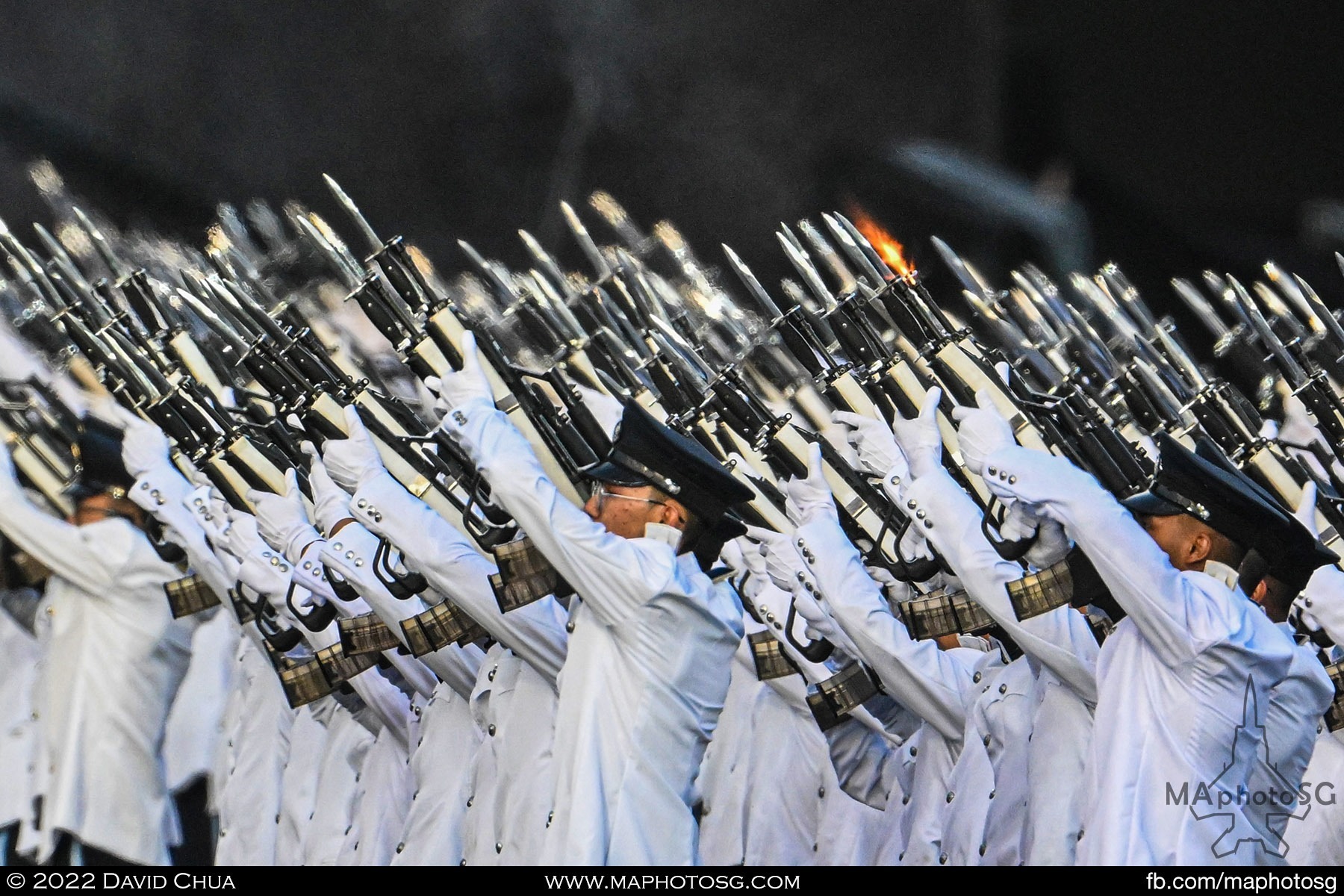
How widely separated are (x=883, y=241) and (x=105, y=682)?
468cm

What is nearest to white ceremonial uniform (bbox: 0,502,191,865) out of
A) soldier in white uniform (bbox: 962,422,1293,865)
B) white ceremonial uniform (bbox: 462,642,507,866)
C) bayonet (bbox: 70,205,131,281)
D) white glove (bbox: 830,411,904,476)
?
bayonet (bbox: 70,205,131,281)

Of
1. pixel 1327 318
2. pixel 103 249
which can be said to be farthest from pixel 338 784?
pixel 1327 318

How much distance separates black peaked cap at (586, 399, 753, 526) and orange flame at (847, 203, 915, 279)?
1.68 m

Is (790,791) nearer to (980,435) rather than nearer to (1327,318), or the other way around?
(980,435)

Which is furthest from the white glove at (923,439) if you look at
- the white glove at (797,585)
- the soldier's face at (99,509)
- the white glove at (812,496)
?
the soldier's face at (99,509)

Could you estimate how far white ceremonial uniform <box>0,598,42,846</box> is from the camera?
30.7 ft

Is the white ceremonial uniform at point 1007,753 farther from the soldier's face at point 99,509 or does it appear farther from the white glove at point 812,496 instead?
the soldier's face at point 99,509

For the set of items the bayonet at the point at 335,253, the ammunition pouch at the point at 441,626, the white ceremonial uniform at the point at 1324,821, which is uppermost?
the bayonet at the point at 335,253

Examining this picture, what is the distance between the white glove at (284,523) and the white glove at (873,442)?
2236mm

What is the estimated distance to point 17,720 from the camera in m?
9.70

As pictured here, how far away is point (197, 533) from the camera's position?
8266 millimetres

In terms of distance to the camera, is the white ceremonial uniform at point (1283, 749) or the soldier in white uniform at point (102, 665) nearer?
the white ceremonial uniform at point (1283, 749)

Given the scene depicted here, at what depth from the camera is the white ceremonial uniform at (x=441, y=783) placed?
25.4 ft

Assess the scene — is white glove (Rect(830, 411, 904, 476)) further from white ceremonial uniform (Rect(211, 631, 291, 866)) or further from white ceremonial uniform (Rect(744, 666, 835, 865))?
white ceremonial uniform (Rect(211, 631, 291, 866))
